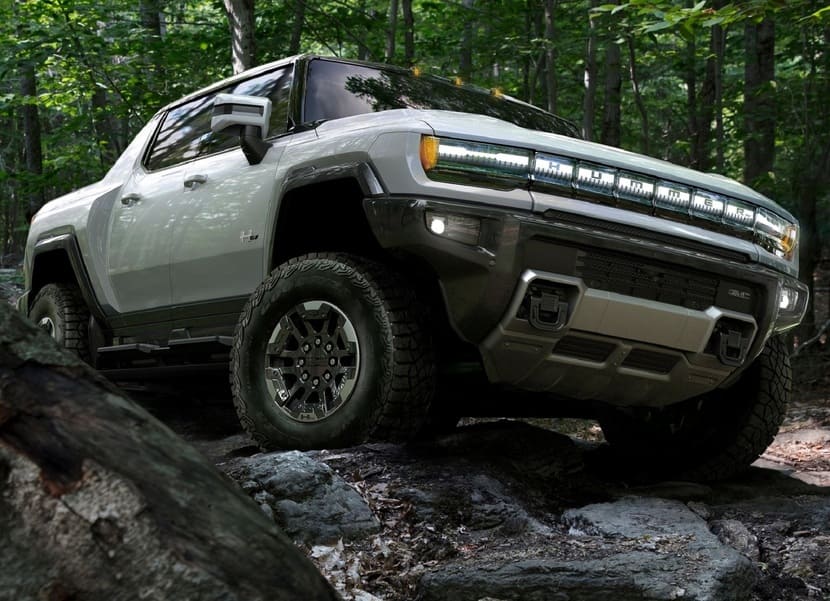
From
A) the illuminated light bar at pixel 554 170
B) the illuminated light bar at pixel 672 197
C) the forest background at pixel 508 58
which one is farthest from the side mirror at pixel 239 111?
the forest background at pixel 508 58

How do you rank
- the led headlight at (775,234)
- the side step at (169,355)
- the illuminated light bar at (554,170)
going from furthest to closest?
the side step at (169,355), the led headlight at (775,234), the illuminated light bar at (554,170)

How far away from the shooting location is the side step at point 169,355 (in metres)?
4.66

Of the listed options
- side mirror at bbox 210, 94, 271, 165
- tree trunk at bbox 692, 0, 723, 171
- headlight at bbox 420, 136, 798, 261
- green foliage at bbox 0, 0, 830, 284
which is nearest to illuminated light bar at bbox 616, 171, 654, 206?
headlight at bbox 420, 136, 798, 261

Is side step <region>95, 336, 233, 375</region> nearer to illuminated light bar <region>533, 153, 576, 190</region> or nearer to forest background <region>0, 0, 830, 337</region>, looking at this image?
Answer: illuminated light bar <region>533, 153, 576, 190</region>

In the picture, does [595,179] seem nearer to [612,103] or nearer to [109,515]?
[109,515]

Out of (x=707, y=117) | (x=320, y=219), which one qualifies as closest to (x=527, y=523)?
(x=320, y=219)

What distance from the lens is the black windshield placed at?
15.0 feet

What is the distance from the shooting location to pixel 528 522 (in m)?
3.48

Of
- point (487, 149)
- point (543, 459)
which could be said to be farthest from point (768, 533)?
point (487, 149)

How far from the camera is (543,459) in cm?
446

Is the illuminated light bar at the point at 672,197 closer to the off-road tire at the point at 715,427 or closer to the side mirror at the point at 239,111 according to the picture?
the off-road tire at the point at 715,427

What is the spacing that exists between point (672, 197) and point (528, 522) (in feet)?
4.68

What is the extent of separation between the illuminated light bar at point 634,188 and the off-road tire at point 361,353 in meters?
0.92

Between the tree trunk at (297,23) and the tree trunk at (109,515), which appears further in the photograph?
the tree trunk at (297,23)
